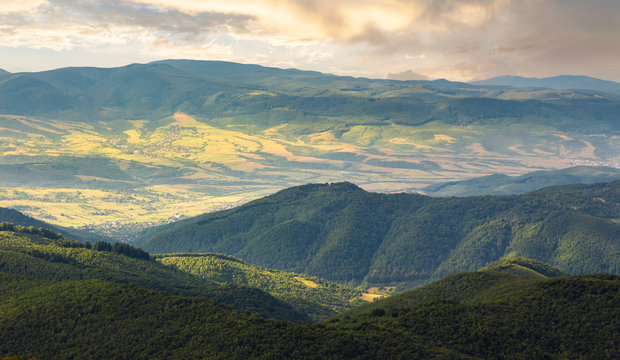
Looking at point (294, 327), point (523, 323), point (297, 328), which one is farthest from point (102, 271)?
point (523, 323)

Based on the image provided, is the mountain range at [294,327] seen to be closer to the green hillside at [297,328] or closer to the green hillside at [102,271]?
the green hillside at [297,328]

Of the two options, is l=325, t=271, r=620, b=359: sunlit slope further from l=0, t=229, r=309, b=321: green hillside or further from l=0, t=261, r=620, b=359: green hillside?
l=0, t=229, r=309, b=321: green hillside

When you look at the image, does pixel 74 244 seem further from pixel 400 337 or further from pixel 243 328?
pixel 400 337

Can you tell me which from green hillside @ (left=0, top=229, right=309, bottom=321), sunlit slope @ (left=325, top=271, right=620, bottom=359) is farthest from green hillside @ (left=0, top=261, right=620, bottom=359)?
green hillside @ (left=0, top=229, right=309, bottom=321)

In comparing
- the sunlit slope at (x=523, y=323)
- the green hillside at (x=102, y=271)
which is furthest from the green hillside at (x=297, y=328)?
the green hillside at (x=102, y=271)

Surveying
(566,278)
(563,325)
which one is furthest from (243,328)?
(566,278)
